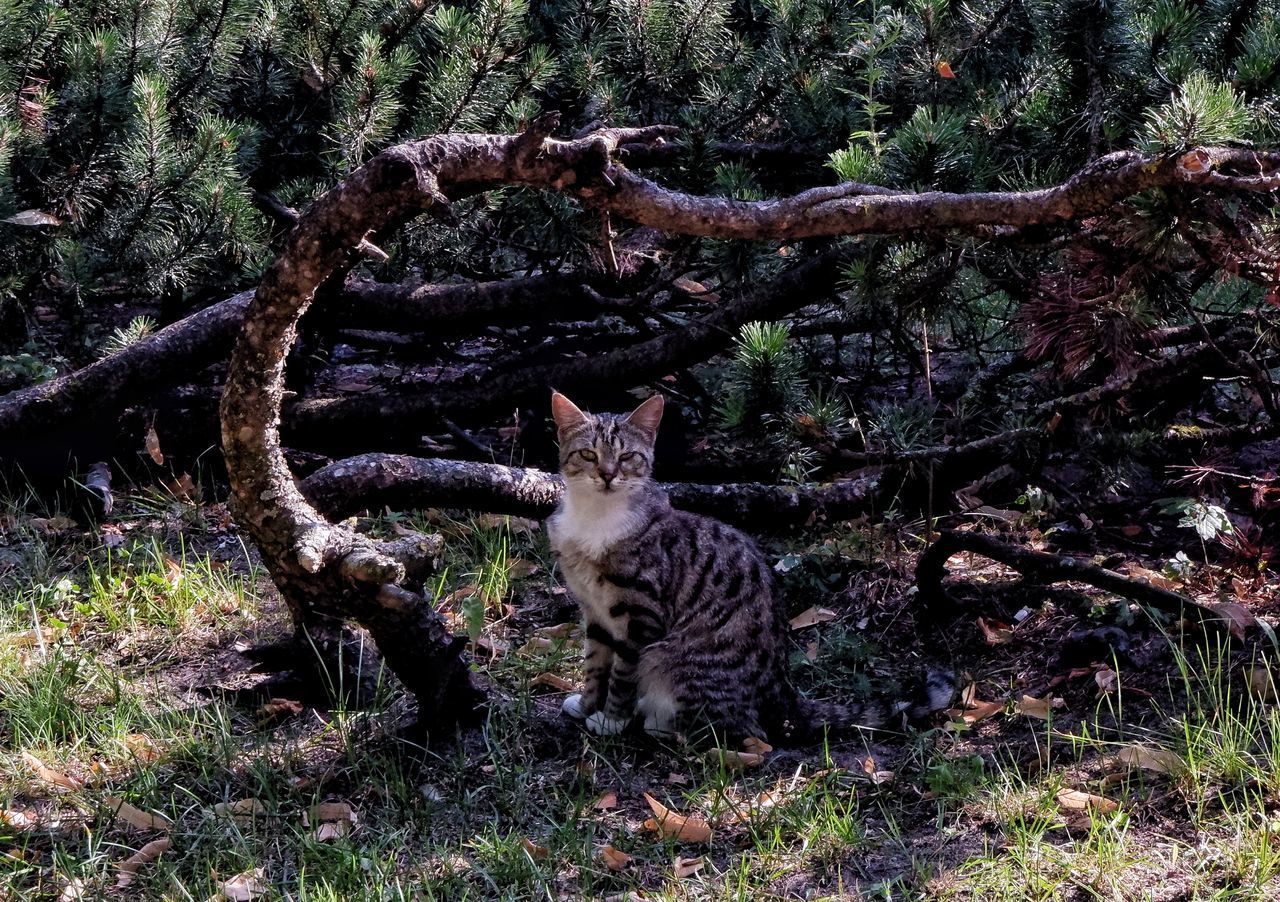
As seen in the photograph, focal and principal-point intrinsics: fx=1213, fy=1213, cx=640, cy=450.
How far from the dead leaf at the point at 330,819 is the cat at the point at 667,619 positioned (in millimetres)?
836

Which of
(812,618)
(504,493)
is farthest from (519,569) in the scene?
(812,618)

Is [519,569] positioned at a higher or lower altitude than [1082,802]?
lower

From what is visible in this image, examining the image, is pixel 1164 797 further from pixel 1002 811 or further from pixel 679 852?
pixel 679 852

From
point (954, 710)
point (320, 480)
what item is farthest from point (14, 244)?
point (954, 710)

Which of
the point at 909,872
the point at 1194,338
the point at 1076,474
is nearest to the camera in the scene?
the point at 909,872

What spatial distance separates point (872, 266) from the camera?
13.3 feet

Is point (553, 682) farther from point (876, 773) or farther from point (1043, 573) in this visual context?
point (1043, 573)

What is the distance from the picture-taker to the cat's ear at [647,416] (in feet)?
13.8

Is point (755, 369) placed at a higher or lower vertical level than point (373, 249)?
lower

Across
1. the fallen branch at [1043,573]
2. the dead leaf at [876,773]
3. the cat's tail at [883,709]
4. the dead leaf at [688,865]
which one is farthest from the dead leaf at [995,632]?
the dead leaf at [688,865]

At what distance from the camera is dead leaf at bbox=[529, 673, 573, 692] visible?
421 centimetres

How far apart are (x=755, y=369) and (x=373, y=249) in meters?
1.67

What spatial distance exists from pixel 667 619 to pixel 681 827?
2.81 ft

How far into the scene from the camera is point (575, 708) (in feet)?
13.1
